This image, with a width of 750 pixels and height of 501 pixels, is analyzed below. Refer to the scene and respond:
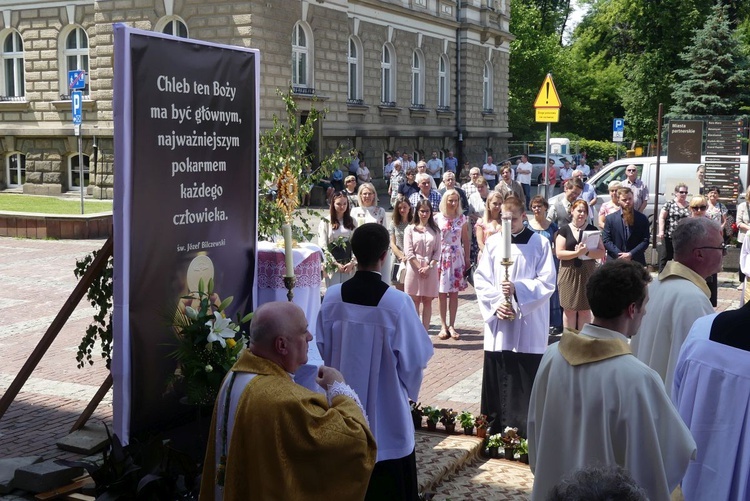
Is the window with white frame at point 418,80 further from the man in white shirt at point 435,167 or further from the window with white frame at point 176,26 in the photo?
the window with white frame at point 176,26

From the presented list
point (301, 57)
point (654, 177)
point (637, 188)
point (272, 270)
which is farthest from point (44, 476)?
point (301, 57)

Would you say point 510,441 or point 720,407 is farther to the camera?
point 510,441

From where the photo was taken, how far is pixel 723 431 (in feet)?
14.1

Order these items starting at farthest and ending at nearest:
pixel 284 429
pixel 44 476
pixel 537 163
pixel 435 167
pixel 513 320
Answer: pixel 537 163, pixel 435 167, pixel 513 320, pixel 44 476, pixel 284 429

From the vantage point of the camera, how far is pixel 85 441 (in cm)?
670

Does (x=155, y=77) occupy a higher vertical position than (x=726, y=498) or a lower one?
higher

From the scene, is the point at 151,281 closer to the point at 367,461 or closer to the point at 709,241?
the point at 367,461

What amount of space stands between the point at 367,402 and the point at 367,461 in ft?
4.86

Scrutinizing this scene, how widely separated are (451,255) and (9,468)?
6.74 metres

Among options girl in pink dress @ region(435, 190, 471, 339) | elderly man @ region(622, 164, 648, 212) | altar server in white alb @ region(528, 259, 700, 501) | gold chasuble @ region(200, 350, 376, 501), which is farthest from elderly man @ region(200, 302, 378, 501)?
elderly man @ region(622, 164, 648, 212)

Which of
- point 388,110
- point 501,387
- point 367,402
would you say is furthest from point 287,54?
point 367,402

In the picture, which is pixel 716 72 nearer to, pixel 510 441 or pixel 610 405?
pixel 510 441

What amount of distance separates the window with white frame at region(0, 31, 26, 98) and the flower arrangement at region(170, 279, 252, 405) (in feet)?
90.4

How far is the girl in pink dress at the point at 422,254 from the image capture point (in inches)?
444
